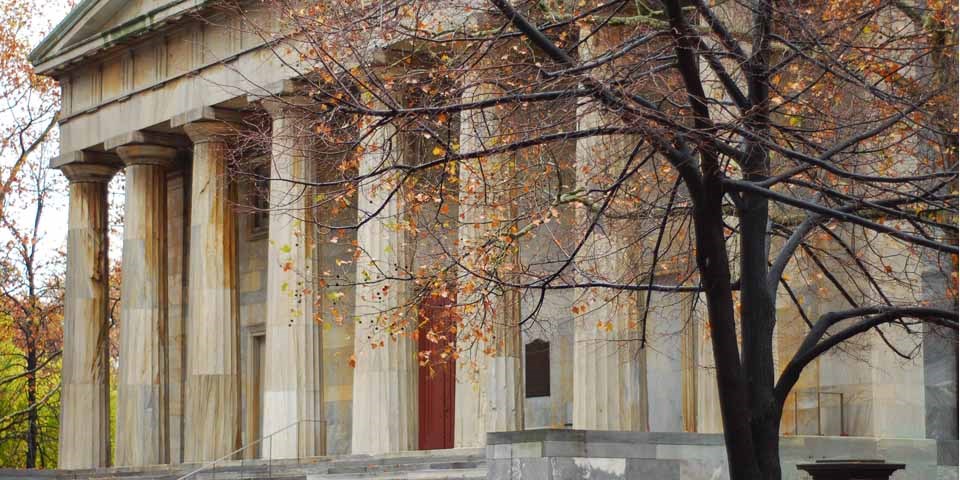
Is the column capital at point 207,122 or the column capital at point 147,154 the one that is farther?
the column capital at point 147,154

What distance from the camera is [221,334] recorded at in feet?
122

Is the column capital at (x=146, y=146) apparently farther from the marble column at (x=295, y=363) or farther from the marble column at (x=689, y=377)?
the marble column at (x=689, y=377)

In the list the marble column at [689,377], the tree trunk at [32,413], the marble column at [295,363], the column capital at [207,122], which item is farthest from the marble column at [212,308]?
the tree trunk at [32,413]

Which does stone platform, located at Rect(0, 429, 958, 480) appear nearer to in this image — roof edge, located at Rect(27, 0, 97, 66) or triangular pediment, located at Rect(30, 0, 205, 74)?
triangular pediment, located at Rect(30, 0, 205, 74)

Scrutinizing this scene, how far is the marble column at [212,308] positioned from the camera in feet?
121

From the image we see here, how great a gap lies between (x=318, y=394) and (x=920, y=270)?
14173 millimetres

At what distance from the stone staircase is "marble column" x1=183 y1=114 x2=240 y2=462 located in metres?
1.52

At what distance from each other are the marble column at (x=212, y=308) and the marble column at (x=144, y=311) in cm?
165

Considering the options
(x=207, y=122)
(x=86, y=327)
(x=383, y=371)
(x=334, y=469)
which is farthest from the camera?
(x=86, y=327)

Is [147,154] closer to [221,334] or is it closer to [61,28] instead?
[61,28]

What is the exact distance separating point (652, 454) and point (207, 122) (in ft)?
55.2

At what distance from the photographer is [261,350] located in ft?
138

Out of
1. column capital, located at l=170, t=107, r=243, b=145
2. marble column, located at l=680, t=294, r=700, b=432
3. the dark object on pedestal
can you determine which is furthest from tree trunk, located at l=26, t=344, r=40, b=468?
the dark object on pedestal

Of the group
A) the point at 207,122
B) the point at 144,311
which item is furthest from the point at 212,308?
the point at 207,122
